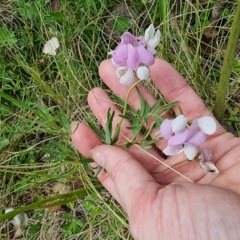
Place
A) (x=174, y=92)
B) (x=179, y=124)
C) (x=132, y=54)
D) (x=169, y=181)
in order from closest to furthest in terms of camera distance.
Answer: (x=179, y=124) < (x=132, y=54) < (x=169, y=181) < (x=174, y=92)

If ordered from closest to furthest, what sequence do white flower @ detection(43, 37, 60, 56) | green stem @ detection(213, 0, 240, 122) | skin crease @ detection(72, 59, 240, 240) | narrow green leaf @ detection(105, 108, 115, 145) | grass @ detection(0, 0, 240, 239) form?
1. skin crease @ detection(72, 59, 240, 240)
2. green stem @ detection(213, 0, 240, 122)
3. narrow green leaf @ detection(105, 108, 115, 145)
4. grass @ detection(0, 0, 240, 239)
5. white flower @ detection(43, 37, 60, 56)

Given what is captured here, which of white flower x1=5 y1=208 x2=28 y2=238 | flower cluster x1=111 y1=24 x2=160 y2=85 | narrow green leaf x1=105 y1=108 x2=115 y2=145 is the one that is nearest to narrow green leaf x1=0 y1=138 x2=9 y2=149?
white flower x1=5 y1=208 x2=28 y2=238

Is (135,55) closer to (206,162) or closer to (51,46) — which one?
(206,162)

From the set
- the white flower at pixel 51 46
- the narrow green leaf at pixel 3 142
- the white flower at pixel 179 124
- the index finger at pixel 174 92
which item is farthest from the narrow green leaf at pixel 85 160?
the white flower at pixel 51 46

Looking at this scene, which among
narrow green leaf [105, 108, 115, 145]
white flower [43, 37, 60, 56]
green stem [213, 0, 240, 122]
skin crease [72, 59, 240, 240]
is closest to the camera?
skin crease [72, 59, 240, 240]

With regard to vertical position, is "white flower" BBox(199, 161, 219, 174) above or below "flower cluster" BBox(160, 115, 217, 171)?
below

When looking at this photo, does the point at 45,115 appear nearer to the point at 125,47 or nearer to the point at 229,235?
the point at 125,47

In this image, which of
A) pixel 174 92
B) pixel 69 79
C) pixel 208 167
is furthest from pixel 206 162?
pixel 69 79

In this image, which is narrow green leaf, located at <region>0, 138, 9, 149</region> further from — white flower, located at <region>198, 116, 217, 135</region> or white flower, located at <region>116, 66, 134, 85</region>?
white flower, located at <region>198, 116, 217, 135</region>
